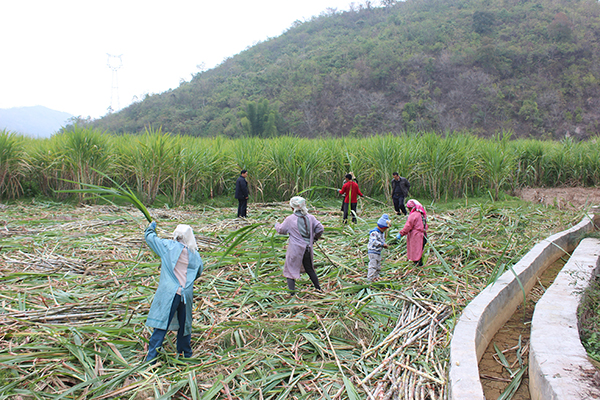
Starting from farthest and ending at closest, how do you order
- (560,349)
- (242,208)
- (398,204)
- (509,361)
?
1. (398,204)
2. (242,208)
3. (509,361)
4. (560,349)

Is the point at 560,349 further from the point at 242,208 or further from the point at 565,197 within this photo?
the point at 565,197

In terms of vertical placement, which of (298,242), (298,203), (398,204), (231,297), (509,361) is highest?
(298,203)

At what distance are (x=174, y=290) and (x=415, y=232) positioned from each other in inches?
123

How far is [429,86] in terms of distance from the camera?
4150 centimetres

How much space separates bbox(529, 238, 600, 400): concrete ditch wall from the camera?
2.34 m

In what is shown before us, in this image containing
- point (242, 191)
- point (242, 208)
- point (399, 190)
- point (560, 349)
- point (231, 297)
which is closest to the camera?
point (560, 349)

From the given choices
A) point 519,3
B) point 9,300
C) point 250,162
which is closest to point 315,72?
point 519,3

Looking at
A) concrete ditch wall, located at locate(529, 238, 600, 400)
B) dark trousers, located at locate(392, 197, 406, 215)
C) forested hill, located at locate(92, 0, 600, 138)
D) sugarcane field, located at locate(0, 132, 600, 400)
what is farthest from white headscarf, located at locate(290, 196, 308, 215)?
forested hill, located at locate(92, 0, 600, 138)

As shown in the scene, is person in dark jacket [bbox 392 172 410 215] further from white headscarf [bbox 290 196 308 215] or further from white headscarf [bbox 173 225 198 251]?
white headscarf [bbox 173 225 198 251]

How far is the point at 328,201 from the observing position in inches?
442

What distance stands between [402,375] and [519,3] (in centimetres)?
6737

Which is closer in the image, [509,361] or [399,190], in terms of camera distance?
[509,361]

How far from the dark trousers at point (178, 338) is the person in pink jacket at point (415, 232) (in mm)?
2841

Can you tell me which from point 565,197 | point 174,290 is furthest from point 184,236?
point 565,197
